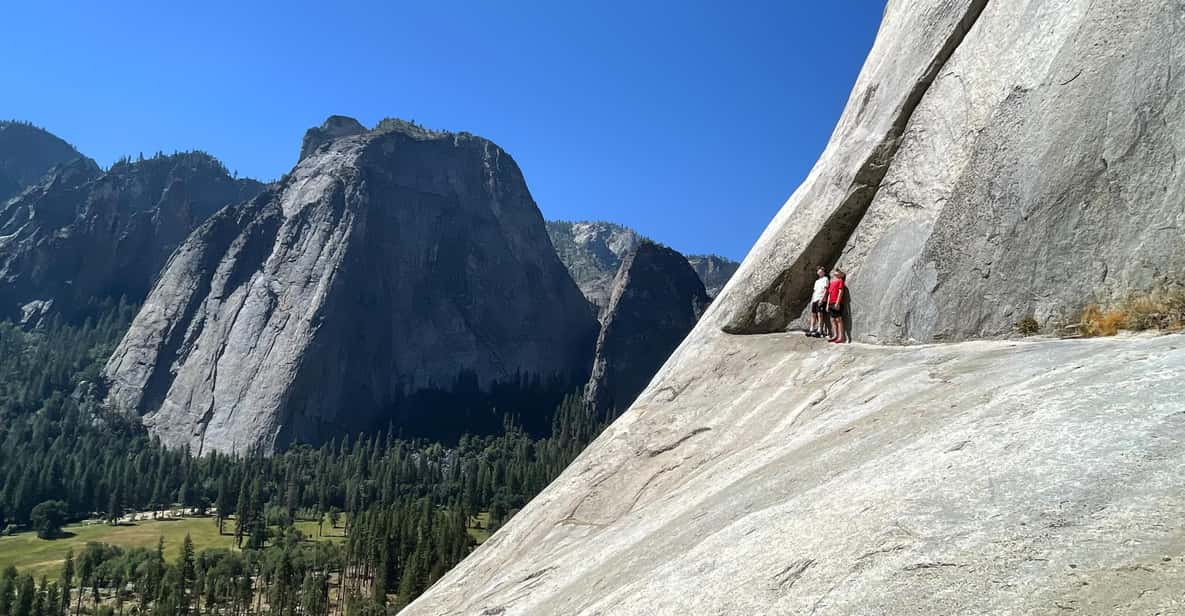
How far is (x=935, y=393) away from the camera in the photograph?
30.1ft

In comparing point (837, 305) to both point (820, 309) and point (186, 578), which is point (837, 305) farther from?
point (186, 578)

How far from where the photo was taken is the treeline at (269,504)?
86.6 meters

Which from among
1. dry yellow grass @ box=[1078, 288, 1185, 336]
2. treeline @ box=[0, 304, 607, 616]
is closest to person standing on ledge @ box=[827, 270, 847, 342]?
dry yellow grass @ box=[1078, 288, 1185, 336]

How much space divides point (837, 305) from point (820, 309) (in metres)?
0.44

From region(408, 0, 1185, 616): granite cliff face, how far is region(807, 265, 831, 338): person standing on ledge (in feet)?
1.69

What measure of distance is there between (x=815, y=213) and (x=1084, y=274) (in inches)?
188

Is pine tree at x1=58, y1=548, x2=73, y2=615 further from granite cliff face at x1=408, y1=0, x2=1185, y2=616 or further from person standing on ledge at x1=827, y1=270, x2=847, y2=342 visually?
person standing on ledge at x1=827, y1=270, x2=847, y2=342

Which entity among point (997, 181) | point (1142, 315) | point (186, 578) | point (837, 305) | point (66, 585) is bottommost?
point (66, 585)

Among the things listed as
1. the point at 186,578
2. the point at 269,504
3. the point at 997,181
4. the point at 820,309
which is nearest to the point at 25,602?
the point at 186,578

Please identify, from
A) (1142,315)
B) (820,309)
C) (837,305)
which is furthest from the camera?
(820,309)

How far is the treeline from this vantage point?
8662 centimetres

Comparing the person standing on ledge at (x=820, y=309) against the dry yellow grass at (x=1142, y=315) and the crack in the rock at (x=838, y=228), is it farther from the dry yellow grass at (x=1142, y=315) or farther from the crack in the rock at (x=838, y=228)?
the dry yellow grass at (x=1142, y=315)

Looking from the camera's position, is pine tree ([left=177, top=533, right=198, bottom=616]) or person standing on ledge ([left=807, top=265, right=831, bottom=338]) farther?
pine tree ([left=177, top=533, right=198, bottom=616])

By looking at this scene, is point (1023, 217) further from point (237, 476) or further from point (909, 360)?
point (237, 476)
